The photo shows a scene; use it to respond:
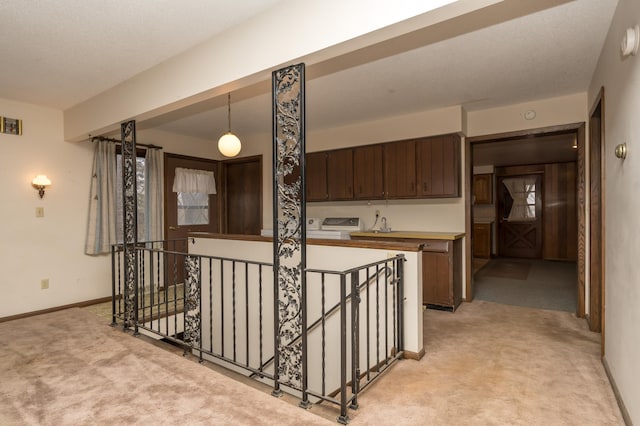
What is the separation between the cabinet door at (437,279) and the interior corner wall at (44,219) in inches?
167

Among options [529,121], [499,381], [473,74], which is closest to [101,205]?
[473,74]

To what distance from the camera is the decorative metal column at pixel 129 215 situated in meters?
3.58

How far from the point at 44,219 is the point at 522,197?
355 inches

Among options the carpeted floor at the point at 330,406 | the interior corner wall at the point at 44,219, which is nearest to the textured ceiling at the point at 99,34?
the interior corner wall at the point at 44,219

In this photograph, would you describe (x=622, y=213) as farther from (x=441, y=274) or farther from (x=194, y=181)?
(x=194, y=181)

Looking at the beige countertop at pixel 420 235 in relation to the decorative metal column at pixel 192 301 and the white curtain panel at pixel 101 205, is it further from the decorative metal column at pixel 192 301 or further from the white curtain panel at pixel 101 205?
the white curtain panel at pixel 101 205

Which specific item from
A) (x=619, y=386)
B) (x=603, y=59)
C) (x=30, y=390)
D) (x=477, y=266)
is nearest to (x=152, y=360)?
(x=30, y=390)

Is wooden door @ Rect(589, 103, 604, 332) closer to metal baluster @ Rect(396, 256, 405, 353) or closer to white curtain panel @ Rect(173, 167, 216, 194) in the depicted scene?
metal baluster @ Rect(396, 256, 405, 353)

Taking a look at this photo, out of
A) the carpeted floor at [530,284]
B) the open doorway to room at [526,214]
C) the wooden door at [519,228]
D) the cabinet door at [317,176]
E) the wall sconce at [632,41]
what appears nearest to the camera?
the wall sconce at [632,41]

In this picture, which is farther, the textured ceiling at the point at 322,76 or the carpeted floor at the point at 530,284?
the carpeted floor at the point at 530,284

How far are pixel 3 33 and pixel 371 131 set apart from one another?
386 cm

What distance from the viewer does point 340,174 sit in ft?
16.9

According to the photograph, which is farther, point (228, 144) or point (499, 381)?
point (228, 144)

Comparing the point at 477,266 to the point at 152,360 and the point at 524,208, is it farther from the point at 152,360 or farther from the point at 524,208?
the point at 152,360
